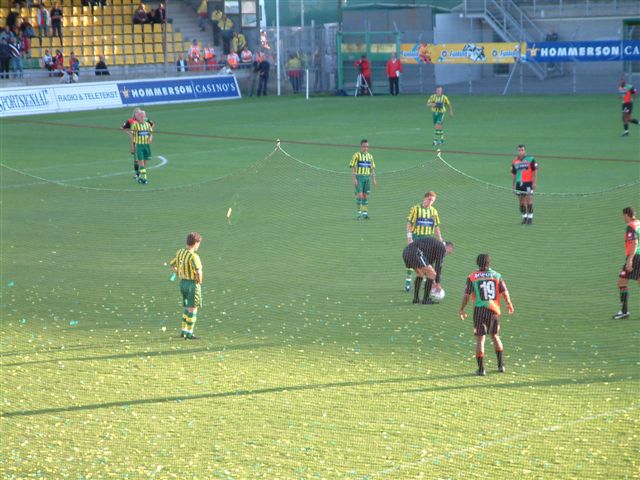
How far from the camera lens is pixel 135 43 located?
58.6 metres

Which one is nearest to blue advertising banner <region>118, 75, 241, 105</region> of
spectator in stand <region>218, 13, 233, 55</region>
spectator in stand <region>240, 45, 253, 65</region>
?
spectator in stand <region>240, 45, 253, 65</region>

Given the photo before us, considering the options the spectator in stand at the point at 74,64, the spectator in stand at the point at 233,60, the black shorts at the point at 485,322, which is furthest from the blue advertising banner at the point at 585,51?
the black shorts at the point at 485,322

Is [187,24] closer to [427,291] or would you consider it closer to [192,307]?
[427,291]

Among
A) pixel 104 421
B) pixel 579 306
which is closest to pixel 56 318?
pixel 104 421

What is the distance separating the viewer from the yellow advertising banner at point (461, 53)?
55250mm

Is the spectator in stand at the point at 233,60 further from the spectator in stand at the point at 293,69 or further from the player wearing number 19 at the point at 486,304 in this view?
the player wearing number 19 at the point at 486,304

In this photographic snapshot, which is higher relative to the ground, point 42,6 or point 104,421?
point 42,6

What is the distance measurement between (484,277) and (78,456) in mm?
5397

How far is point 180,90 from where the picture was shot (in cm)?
5400

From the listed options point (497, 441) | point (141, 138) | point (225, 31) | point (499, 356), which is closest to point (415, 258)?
point (499, 356)

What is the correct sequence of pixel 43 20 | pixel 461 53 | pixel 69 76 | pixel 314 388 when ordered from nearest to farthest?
pixel 314 388 < pixel 69 76 < pixel 43 20 < pixel 461 53

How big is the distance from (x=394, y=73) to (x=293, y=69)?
6.65 m

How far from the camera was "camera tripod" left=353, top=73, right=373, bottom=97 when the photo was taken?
188 feet

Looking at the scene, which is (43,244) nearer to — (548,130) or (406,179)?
(406,179)
